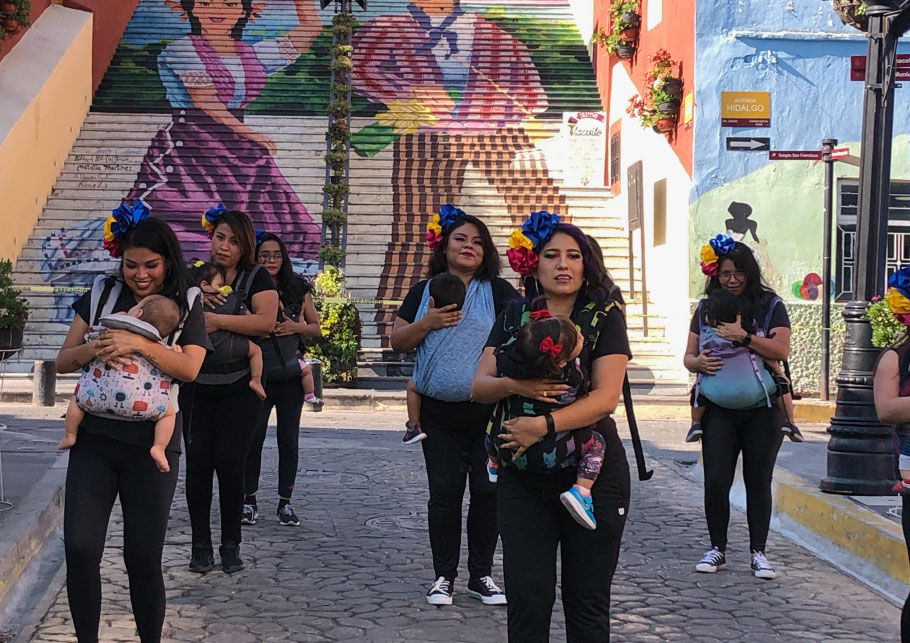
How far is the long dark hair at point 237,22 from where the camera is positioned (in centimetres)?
3059

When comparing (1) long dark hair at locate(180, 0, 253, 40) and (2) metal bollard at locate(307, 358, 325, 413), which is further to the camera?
(1) long dark hair at locate(180, 0, 253, 40)

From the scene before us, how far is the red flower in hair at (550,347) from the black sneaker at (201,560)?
11.3 feet

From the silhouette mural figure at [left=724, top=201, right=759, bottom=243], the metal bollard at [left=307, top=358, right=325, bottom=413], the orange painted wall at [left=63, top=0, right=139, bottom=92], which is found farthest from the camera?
the orange painted wall at [left=63, top=0, right=139, bottom=92]

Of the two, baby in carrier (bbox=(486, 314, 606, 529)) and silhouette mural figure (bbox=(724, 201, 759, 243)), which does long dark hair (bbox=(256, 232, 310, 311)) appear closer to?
baby in carrier (bbox=(486, 314, 606, 529))

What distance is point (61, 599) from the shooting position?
21.1ft

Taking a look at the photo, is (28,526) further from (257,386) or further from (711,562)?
(711,562)

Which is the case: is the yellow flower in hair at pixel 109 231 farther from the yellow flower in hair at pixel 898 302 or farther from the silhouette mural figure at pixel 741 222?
the silhouette mural figure at pixel 741 222

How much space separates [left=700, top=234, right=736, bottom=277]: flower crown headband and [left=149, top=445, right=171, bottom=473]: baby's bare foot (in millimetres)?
3649

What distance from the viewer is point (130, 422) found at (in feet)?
15.9

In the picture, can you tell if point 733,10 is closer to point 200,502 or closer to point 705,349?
point 705,349

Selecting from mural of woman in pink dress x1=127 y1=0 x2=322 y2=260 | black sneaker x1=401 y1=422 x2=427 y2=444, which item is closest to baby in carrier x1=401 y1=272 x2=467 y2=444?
black sneaker x1=401 y1=422 x2=427 y2=444

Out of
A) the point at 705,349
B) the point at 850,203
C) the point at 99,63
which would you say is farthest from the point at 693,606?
the point at 99,63

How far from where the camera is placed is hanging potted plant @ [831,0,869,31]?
10234mm

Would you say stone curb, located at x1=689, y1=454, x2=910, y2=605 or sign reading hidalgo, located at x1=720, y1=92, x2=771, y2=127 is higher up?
sign reading hidalgo, located at x1=720, y1=92, x2=771, y2=127
